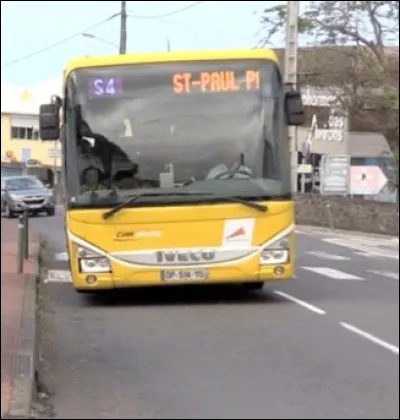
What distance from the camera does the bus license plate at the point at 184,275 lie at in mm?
5965

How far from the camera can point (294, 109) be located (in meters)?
3.23

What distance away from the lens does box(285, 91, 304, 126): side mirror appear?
3.13 metres

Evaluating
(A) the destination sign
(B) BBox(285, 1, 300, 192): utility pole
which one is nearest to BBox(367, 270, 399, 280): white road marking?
(A) the destination sign

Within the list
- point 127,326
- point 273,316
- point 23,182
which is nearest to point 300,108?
point 23,182

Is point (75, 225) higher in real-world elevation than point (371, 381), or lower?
higher

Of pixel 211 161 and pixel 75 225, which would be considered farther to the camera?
pixel 75 225

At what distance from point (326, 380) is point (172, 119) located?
13.0 ft

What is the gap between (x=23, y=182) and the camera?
332 cm

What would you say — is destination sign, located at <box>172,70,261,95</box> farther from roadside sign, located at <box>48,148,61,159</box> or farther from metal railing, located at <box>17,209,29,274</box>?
metal railing, located at <box>17,209,29,274</box>

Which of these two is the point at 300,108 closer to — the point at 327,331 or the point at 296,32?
the point at 296,32

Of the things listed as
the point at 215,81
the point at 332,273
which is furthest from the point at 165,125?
the point at 332,273

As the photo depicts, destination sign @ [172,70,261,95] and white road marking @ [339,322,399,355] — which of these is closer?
destination sign @ [172,70,261,95]

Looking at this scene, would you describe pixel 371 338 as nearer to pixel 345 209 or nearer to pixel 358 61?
pixel 345 209

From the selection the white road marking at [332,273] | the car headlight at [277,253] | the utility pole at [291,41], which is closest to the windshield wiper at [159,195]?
the car headlight at [277,253]
